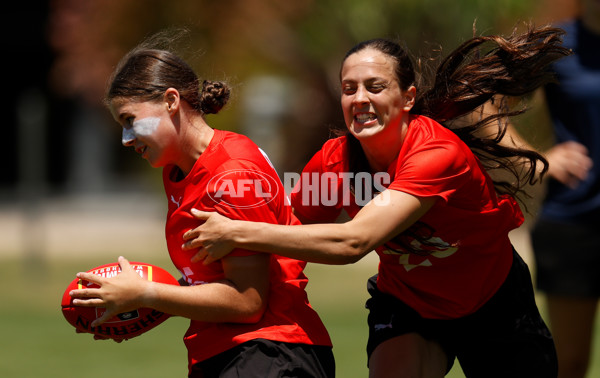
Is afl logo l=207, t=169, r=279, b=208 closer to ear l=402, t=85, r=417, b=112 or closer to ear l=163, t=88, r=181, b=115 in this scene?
ear l=163, t=88, r=181, b=115

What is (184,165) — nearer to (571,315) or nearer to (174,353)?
(571,315)

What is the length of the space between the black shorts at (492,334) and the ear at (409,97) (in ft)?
2.85

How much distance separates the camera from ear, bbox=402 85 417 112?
13.1 ft

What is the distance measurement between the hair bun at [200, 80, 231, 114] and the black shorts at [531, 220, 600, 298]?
7.25ft

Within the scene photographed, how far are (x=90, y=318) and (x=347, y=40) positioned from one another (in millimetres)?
13583

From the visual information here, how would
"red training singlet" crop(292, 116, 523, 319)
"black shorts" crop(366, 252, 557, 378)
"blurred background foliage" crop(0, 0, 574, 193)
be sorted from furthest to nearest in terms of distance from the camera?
"blurred background foliage" crop(0, 0, 574, 193) < "black shorts" crop(366, 252, 557, 378) < "red training singlet" crop(292, 116, 523, 319)

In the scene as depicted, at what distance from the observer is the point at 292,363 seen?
12.3 ft

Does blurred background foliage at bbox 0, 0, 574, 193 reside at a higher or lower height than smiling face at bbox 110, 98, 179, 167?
higher

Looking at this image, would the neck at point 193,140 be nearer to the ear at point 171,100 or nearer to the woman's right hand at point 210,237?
the ear at point 171,100

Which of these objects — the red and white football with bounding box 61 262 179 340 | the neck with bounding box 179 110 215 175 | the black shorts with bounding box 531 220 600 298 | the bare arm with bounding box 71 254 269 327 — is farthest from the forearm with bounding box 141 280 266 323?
the black shorts with bounding box 531 220 600 298

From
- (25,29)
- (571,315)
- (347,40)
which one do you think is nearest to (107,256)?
(347,40)

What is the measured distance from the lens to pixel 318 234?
3658mm

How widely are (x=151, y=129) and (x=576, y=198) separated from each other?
8.57ft

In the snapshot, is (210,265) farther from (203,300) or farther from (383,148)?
(383,148)
